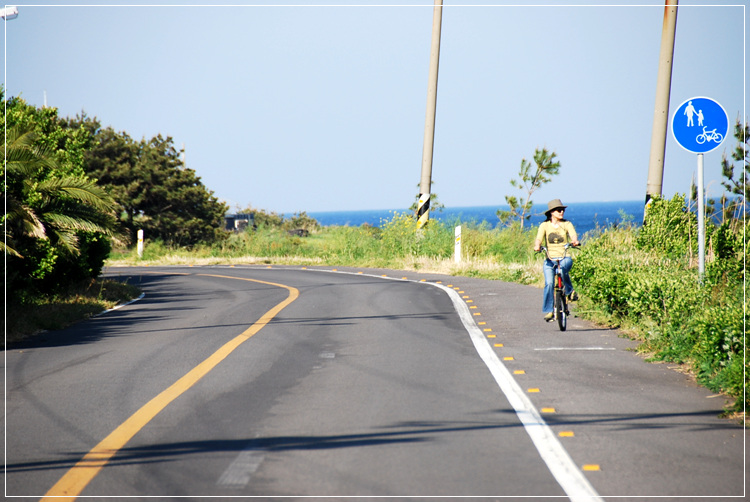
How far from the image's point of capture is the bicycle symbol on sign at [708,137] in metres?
10.0

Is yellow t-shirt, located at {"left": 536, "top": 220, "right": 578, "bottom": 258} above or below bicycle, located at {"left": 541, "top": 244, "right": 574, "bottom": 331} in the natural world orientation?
above

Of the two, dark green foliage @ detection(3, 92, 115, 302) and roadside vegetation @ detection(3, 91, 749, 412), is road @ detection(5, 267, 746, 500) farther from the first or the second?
dark green foliage @ detection(3, 92, 115, 302)

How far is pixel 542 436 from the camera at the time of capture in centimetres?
561

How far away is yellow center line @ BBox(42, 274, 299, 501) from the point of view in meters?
4.68

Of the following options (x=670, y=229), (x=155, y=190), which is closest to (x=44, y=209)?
(x=670, y=229)

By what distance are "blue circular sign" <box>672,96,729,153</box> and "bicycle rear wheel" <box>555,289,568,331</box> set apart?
2737mm

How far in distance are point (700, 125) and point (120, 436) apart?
8548 mm

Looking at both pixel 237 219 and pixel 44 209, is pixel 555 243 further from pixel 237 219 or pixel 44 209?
pixel 237 219

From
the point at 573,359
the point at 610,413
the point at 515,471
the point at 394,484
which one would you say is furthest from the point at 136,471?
the point at 573,359

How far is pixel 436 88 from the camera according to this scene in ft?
87.9

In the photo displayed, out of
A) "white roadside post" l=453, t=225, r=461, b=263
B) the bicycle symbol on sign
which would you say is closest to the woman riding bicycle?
the bicycle symbol on sign

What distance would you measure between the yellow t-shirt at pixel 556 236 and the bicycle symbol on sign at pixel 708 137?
2200mm

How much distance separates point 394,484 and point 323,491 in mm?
466

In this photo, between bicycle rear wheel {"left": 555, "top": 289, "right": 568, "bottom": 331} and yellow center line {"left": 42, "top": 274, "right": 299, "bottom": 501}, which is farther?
bicycle rear wheel {"left": 555, "top": 289, "right": 568, "bottom": 331}
